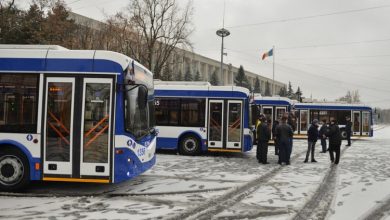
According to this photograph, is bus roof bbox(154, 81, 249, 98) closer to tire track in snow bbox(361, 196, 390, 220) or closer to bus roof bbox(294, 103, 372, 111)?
tire track in snow bbox(361, 196, 390, 220)

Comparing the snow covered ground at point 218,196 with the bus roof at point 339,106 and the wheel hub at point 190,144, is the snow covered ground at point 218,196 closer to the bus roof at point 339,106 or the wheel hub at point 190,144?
the wheel hub at point 190,144

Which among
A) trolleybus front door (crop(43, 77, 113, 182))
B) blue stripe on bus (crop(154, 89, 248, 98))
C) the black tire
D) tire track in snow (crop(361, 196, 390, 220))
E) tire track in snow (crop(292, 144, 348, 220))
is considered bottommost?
tire track in snow (crop(361, 196, 390, 220))

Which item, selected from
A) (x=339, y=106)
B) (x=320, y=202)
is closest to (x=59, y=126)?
(x=320, y=202)

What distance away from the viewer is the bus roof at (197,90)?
18.5 meters

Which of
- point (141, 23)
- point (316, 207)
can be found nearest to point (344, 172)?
point (316, 207)

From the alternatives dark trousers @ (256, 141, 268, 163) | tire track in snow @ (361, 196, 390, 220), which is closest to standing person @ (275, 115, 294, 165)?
dark trousers @ (256, 141, 268, 163)

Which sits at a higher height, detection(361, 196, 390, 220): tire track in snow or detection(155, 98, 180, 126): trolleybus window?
detection(155, 98, 180, 126): trolleybus window

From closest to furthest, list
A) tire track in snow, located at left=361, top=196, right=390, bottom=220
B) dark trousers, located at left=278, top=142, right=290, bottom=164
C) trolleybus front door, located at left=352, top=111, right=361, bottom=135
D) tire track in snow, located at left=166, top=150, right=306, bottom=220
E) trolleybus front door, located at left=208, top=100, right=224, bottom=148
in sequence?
tire track in snow, located at left=166, top=150, right=306, bottom=220 < tire track in snow, located at left=361, top=196, right=390, bottom=220 < dark trousers, located at left=278, top=142, right=290, bottom=164 < trolleybus front door, located at left=208, top=100, right=224, bottom=148 < trolleybus front door, located at left=352, top=111, right=361, bottom=135

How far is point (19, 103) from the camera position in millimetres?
9906

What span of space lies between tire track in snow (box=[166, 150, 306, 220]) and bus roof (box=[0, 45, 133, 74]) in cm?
354

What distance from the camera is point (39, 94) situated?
9883 millimetres

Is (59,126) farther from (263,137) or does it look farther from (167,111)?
(167,111)

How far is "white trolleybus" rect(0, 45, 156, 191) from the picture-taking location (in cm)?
962

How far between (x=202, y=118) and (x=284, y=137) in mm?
4242
